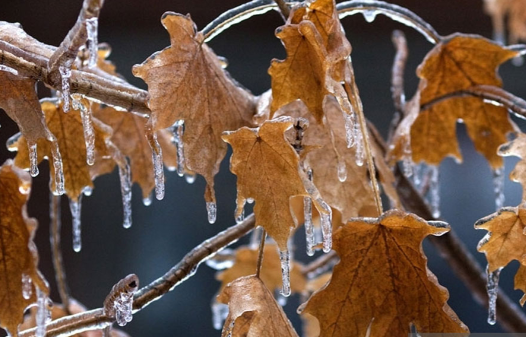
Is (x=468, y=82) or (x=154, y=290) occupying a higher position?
(x=468, y=82)

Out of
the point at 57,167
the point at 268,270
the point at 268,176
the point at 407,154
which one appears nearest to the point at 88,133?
the point at 57,167

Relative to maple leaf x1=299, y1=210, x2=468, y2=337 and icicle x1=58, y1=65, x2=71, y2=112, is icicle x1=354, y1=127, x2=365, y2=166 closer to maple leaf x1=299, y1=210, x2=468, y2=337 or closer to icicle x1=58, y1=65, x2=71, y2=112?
maple leaf x1=299, y1=210, x2=468, y2=337

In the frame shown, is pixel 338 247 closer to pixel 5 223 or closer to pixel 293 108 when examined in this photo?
pixel 293 108

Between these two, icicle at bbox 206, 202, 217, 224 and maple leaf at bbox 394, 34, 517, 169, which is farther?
maple leaf at bbox 394, 34, 517, 169

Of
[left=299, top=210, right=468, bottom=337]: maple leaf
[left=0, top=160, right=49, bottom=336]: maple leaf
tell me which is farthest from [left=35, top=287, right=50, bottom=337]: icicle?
[left=299, top=210, right=468, bottom=337]: maple leaf

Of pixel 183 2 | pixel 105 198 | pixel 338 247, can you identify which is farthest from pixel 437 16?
pixel 338 247

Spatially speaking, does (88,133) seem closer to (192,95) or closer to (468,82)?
(192,95)

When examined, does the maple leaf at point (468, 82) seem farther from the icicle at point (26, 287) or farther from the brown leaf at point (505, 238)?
the icicle at point (26, 287)
